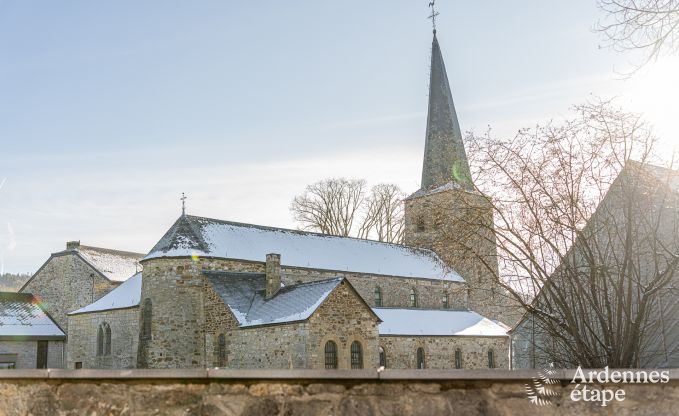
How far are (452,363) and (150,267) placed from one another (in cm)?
1670

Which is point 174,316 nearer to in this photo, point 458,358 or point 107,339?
point 107,339

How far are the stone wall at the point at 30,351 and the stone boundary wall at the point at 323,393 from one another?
118 feet

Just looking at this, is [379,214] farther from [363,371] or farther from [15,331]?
[363,371]

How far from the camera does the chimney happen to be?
31266 millimetres

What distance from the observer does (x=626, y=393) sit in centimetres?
473

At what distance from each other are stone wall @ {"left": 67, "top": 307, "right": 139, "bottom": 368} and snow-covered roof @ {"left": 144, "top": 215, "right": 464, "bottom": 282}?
410 cm

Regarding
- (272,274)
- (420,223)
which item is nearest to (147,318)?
(272,274)

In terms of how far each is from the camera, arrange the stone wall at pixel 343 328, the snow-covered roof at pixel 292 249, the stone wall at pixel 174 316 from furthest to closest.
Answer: the snow-covered roof at pixel 292 249, the stone wall at pixel 174 316, the stone wall at pixel 343 328

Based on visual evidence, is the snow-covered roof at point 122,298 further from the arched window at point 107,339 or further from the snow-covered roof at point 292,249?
the snow-covered roof at point 292,249

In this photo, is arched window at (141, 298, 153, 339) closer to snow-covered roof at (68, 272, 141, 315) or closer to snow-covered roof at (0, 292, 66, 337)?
snow-covered roof at (68, 272, 141, 315)

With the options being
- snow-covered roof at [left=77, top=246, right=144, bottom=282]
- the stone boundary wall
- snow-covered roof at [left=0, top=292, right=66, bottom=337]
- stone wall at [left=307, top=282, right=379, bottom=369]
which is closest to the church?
stone wall at [left=307, top=282, right=379, bottom=369]

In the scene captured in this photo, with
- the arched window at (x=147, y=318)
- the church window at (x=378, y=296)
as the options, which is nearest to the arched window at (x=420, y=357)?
the church window at (x=378, y=296)

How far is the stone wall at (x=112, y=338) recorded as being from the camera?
3269cm

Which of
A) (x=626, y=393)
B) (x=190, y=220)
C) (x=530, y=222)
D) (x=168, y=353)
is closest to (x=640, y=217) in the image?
(x=530, y=222)
